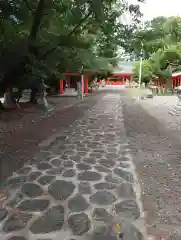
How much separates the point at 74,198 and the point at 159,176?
67.7 inches

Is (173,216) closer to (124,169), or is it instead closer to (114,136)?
(124,169)

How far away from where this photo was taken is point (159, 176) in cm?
419

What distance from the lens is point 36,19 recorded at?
281 inches

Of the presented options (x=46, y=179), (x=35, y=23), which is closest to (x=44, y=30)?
(x=35, y=23)

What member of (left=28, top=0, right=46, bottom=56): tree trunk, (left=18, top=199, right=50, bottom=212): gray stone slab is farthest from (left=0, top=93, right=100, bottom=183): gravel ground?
(left=28, top=0, right=46, bottom=56): tree trunk

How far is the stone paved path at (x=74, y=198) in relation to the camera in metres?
2.71

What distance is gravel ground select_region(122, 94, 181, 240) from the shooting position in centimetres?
284

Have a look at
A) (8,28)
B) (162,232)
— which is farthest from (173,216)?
(8,28)

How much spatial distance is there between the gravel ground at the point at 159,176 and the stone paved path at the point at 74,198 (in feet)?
0.58

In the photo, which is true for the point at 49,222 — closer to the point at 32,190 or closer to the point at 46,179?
the point at 32,190

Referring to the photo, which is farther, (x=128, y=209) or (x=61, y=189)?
(x=61, y=189)

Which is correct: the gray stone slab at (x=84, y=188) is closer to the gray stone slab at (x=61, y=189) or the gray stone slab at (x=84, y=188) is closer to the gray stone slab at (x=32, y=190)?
the gray stone slab at (x=61, y=189)

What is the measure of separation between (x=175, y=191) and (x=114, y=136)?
354cm

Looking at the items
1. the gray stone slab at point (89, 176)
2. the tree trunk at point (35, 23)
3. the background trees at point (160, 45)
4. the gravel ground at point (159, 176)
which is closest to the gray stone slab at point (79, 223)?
the gravel ground at point (159, 176)
